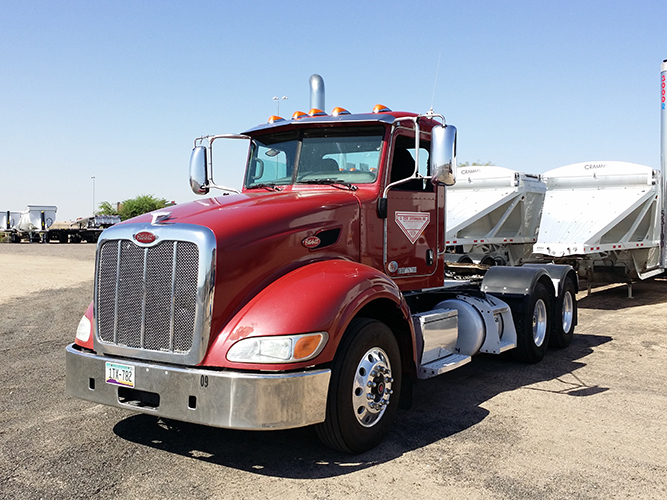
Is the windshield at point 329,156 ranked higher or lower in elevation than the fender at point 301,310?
higher

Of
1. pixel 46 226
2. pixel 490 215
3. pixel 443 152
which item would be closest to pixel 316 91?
pixel 443 152

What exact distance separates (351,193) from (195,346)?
1998 mm

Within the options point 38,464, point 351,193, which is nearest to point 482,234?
point 351,193

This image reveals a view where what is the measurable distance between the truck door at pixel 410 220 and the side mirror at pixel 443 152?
628mm

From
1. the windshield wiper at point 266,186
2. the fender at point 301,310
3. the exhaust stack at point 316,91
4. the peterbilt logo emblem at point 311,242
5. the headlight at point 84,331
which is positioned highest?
the exhaust stack at point 316,91

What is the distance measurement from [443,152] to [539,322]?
3882 mm

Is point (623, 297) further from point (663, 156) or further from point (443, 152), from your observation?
point (443, 152)

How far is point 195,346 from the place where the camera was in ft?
13.3

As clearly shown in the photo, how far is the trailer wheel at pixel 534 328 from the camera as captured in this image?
753cm

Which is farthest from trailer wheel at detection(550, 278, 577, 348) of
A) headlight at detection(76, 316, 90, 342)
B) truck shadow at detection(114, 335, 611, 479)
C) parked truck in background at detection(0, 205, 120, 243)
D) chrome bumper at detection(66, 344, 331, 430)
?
parked truck in background at detection(0, 205, 120, 243)

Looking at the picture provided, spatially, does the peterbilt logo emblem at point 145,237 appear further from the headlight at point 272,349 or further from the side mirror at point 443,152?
the side mirror at point 443,152

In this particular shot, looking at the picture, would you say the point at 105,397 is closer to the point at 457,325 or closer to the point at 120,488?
the point at 120,488

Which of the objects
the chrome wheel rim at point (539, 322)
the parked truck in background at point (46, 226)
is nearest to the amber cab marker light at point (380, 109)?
the chrome wheel rim at point (539, 322)

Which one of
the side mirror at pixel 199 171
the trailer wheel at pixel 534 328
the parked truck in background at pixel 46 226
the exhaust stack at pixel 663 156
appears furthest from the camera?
the parked truck in background at pixel 46 226
